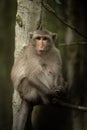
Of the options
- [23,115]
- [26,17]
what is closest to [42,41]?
[26,17]

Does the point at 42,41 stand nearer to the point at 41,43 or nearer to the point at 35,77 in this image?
the point at 41,43

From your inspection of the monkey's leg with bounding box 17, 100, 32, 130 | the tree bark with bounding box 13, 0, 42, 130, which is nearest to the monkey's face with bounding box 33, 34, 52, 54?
the tree bark with bounding box 13, 0, 42, 130

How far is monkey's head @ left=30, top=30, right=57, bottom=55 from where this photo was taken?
23.7 feet

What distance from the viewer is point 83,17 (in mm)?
8086

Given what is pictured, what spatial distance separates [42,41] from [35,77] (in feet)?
1.06

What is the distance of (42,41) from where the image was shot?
24.0 ft

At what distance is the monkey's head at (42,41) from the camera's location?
722cm

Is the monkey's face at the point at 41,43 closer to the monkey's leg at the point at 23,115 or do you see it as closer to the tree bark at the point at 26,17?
the tree bark at the point at 26,17

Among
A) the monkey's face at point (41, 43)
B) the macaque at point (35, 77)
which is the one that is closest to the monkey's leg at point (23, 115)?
the macaque at point (35, 77)

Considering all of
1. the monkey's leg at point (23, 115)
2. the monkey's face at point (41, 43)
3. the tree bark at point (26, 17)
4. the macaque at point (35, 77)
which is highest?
the tree bark at point (26, 17)

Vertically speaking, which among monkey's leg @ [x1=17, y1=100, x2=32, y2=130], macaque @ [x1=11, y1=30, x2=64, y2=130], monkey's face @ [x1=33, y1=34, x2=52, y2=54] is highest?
monkey's face @ [x1=33, y1=34, x2=52, y2=54]

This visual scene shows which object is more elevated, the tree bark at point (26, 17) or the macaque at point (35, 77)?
the tree bark at point (26, 17)

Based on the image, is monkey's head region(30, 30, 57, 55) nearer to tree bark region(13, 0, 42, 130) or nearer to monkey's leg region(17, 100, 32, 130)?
tree bark region(13, 0, 42, 130)

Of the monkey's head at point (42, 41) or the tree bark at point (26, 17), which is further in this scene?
the monkey's head at point (42, 41)
